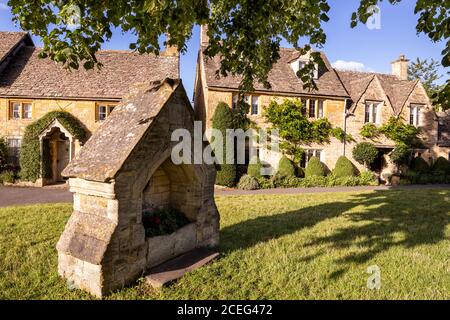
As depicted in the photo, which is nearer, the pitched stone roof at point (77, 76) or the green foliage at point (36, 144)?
the green foliage at point (36, 144)

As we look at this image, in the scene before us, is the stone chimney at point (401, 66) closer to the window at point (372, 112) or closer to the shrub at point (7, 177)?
the window at point (372, 112)

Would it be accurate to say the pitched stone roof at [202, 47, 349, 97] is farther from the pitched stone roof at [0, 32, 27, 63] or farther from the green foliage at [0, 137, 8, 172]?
the green foliage at [0, 137, 8, 172]

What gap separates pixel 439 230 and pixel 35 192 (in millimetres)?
17426

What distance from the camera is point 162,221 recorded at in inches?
232

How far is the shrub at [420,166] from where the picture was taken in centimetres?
2264

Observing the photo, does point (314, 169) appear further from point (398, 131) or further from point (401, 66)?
point (401, 66)

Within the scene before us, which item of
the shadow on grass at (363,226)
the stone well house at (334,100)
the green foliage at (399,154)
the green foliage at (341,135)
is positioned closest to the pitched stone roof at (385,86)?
the stone well house at (334,100)

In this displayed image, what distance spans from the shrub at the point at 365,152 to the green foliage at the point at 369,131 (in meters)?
1.00

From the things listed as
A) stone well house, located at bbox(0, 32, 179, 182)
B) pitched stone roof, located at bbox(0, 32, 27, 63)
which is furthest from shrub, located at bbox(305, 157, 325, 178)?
pitched stone roof, located at bbox(0, 32, 27, 63)

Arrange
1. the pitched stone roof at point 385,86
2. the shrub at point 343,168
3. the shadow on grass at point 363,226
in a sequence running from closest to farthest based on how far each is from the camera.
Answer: the shadow on grass at point 363,226
the shrub at point 343,168
the pitched stone roof at point 385,86

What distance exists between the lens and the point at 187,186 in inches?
254

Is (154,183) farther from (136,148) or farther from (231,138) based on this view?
(231,138)

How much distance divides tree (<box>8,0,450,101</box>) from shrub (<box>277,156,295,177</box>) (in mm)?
14693

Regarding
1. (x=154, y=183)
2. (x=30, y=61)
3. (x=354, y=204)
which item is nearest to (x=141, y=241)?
(x=154, y=183)
